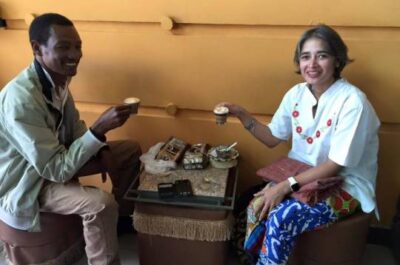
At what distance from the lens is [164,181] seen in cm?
159

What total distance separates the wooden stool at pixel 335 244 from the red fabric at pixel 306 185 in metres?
0.13

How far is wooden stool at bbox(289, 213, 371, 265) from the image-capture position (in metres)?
1.44

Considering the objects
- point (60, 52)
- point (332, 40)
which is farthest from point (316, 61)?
point (60, 52)

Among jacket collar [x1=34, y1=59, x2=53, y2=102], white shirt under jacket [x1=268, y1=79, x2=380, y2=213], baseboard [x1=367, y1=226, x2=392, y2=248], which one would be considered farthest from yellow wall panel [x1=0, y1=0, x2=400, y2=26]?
baseboard [x1=367, y1=226, x2=392, y2=248]

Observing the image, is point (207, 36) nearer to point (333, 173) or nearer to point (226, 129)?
point (226, 129)

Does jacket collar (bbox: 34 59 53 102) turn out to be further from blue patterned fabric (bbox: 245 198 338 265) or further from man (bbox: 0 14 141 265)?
blue patterned fabric (bbox: 245 198 338 265)

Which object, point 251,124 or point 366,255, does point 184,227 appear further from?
point 366,255

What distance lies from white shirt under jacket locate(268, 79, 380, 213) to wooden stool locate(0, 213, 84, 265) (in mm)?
971

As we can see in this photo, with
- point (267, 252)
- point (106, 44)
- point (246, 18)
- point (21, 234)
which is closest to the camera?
point (267, 252)

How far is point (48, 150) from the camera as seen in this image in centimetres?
141

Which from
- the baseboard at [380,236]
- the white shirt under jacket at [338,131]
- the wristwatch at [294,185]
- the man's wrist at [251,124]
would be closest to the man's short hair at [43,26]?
the man's wrist at [251,124]

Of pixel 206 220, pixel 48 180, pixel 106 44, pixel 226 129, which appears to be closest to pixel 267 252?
pixel 206 220

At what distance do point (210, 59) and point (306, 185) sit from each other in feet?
2.28

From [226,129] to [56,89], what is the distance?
0.78m
